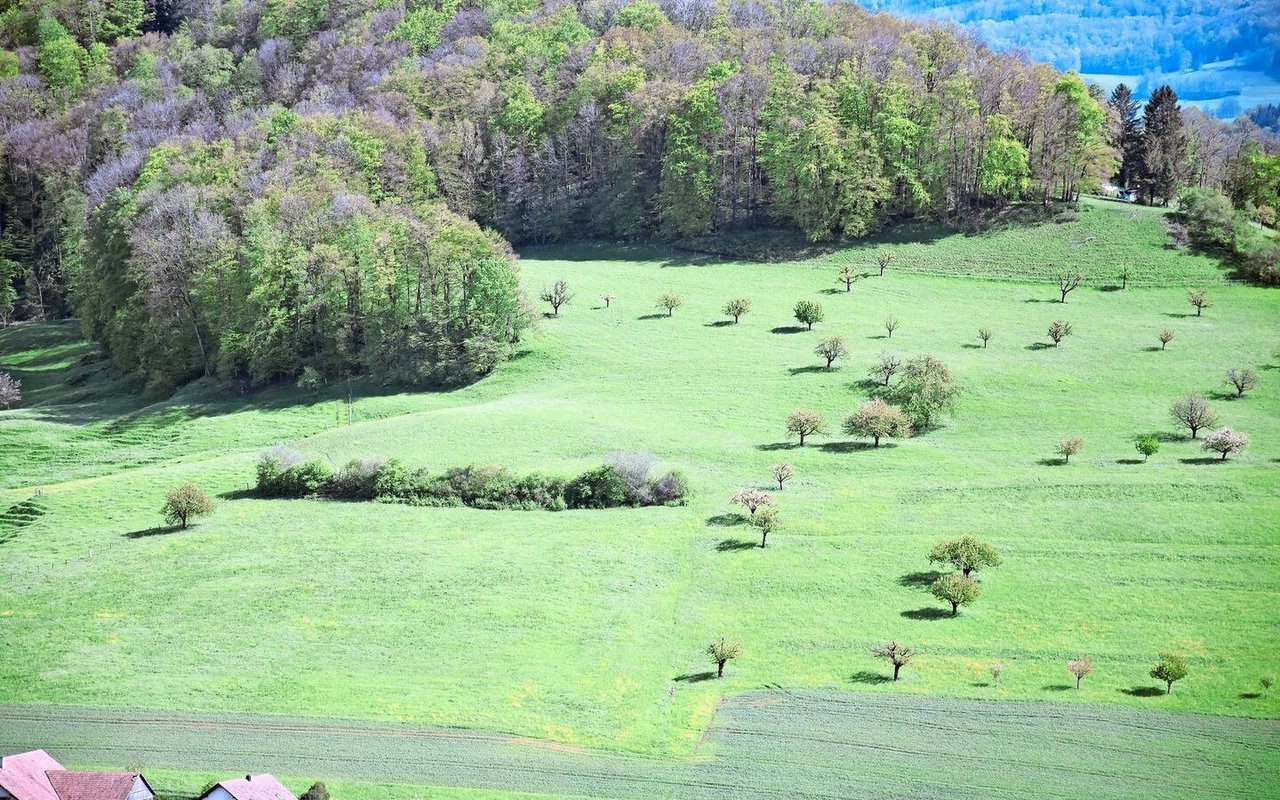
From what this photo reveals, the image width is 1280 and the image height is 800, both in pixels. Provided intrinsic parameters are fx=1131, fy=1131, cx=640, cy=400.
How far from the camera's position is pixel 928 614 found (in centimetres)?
5456

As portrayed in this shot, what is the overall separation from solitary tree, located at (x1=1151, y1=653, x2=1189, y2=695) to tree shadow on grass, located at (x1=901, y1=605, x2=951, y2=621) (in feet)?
32.2

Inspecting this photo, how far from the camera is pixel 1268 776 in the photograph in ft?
135

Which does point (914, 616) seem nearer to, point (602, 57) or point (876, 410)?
point (876, 410)

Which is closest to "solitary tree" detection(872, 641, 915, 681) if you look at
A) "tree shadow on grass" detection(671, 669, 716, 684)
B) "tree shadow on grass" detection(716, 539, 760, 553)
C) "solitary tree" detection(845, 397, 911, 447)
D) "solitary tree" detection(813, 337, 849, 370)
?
"tree shadow on grass" detection(671, 669, 716, 684)

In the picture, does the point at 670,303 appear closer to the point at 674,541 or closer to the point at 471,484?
the point at 471,484

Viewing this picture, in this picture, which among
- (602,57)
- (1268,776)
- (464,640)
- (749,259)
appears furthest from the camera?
(602,57)

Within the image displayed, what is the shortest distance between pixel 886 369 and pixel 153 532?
5115cm

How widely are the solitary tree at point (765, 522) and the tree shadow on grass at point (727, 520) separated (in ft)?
4.85

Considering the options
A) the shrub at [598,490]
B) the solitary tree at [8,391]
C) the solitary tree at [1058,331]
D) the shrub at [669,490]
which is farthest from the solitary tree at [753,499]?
the solitary tree at [8,391]

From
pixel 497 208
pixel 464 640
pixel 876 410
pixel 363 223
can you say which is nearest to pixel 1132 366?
pixel 876 410

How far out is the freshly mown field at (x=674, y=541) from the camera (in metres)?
49.5

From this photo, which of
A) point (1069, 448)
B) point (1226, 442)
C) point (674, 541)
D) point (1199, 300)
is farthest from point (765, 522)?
point (1199, 300)

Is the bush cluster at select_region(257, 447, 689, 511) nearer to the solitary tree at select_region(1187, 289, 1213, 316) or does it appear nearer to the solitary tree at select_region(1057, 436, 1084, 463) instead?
the solitary tree at select_region(1057, 436, 1084, 463)

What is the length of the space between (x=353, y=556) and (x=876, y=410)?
34.7 metres
